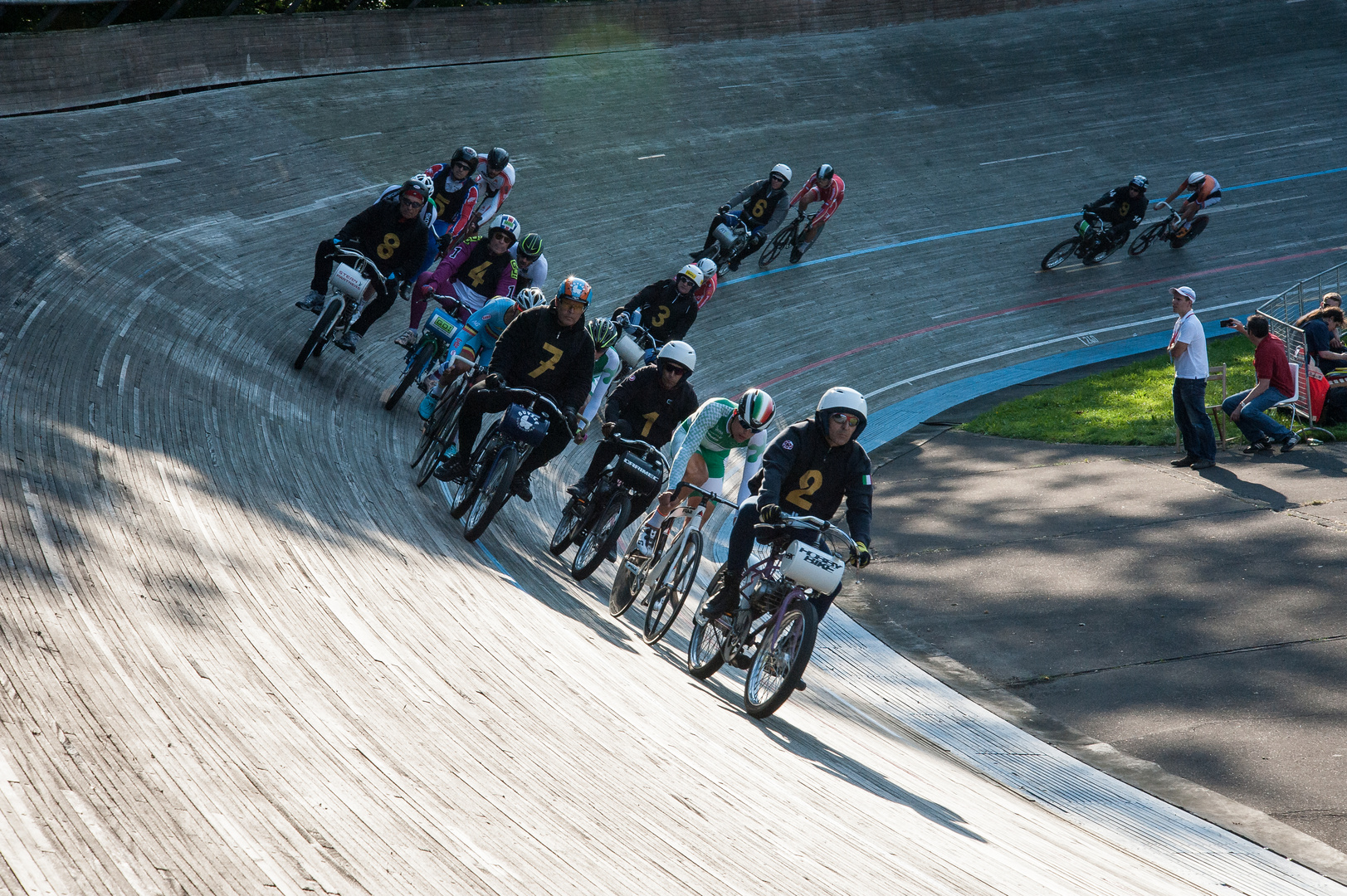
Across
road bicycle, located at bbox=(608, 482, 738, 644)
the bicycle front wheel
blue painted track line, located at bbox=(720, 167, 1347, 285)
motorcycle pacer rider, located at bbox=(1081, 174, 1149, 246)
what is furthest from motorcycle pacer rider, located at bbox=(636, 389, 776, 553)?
motorcycle pacer rider, located at bbox=(1081, 174, 1149, 246)

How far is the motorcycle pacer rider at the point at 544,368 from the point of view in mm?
8312

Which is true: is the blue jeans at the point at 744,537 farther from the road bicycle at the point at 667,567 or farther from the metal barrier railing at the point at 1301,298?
the metal barrier railing at the point at 1301,298

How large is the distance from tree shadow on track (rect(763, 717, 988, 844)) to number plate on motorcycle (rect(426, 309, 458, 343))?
5264 mm

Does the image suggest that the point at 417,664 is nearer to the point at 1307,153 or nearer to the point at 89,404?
Result: the point at 89,404

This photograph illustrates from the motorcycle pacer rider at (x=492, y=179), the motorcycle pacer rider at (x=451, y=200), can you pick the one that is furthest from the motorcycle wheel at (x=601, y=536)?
the motorcycle pacer rider at (x=492, y=179)

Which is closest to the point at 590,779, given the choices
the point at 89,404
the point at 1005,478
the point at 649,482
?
the point at 649,482

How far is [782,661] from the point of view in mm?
6324

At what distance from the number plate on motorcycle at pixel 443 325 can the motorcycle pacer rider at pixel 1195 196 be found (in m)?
15.0

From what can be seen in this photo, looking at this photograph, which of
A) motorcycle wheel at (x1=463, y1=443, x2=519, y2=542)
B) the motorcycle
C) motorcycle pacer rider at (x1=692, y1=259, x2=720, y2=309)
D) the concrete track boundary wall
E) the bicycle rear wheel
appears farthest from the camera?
the motorcycle

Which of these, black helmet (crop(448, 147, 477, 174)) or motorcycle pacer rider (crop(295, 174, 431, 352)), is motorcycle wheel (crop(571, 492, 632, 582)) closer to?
motorcycle pacer rider (crop(295, 174, 431, 352))

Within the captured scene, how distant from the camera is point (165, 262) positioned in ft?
42.4

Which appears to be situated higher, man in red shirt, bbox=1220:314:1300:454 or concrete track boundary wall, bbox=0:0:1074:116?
concrete track boundary wall, bbox=0:0:1074:116

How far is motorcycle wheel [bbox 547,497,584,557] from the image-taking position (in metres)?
8.64

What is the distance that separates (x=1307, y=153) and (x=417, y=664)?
2572cm
